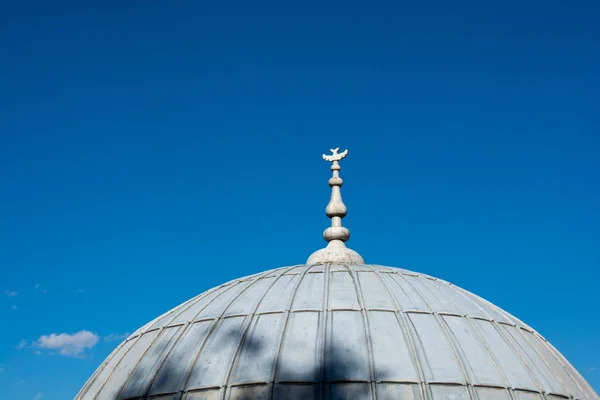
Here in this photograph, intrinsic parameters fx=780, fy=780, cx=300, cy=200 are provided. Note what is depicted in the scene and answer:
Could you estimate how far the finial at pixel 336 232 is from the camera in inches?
878

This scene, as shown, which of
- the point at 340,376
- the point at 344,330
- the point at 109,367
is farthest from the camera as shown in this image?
the point at 109,367

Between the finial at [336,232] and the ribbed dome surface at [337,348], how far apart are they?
78.2 inches

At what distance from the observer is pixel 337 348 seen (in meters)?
16.0

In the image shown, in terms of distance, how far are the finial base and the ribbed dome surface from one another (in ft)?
6.11

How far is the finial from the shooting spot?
22312mm

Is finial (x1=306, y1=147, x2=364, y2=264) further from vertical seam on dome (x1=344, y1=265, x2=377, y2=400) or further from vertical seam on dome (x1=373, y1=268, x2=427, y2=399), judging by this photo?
vertical seam on dome (x1=373, y1=268, x2=427, y2=399)

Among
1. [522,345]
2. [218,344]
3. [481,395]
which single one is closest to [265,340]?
[218,344]

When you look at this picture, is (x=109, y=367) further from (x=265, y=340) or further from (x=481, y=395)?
(x=481, y=395)

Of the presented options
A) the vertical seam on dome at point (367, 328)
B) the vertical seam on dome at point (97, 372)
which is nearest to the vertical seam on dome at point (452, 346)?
the vertical seam on dome at point (367, 328)

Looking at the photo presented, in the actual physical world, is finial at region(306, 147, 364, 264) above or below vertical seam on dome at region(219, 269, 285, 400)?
above

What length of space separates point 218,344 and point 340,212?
761cm

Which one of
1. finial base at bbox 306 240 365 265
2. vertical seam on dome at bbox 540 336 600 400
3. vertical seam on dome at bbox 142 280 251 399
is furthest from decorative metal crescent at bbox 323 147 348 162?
vertical seam on dome at bbox 540 336 600 400

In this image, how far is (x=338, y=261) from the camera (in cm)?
2209

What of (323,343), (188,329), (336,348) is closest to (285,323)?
(323,343)
